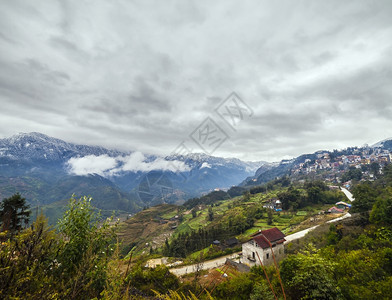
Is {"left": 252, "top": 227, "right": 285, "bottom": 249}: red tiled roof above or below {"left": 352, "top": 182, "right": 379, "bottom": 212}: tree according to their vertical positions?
below

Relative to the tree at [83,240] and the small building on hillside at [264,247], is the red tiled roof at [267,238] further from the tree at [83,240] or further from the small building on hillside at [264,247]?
the tree at [83,240]

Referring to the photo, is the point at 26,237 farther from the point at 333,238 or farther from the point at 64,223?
the point at 333,238

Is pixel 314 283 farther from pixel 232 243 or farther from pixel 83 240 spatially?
pixel 232 243

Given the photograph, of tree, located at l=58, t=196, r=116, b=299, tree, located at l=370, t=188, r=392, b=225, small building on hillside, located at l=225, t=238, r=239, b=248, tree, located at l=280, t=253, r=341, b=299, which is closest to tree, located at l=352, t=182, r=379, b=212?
tree, located at l=370, t=188, r=392, b=225

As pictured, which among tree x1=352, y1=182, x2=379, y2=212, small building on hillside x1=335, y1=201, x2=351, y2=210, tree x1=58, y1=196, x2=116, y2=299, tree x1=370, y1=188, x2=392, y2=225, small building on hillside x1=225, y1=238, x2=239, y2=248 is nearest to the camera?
tree x1=58, y1=196, x2=116, y2=299

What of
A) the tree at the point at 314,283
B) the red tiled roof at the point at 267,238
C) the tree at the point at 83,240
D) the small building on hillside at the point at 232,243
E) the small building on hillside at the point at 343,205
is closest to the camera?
the tree at the point at 83,240

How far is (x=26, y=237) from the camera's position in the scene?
3.88 m

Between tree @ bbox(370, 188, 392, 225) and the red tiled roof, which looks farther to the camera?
the red tiled roof

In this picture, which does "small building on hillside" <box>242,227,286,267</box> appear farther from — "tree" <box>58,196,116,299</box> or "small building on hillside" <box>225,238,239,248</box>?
"tree" <box>58,196,116,299</box>

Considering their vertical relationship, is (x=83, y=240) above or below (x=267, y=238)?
above

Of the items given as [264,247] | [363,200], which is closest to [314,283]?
[264,247]

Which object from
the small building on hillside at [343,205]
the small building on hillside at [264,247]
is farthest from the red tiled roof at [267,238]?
the small building on hillside at [343,205]

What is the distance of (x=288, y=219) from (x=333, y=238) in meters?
35.8

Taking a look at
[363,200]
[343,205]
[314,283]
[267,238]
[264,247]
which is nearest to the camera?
[314,283]
